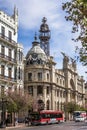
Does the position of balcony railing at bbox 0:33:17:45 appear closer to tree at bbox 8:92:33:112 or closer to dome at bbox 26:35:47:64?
tree at bbox 8:92:33:112

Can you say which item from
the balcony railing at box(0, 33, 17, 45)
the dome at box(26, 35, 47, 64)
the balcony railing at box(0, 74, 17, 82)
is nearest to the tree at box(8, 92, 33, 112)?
the balcony railing at box(0, 74, 17, 82)

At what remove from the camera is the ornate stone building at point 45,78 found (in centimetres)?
10125

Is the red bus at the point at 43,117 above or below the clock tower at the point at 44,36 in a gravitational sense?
below

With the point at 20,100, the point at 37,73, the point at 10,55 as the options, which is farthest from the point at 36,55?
the point at 20,100

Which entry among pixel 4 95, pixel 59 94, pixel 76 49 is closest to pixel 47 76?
pixel 59 94

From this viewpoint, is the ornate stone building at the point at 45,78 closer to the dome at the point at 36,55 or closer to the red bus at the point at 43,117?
the dome at the point at 36,55

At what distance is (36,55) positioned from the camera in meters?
106

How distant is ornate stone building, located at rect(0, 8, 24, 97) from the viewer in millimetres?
70188

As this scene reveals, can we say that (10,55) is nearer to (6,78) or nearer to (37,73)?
(6,78)

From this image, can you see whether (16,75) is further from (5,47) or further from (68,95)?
(68,95)

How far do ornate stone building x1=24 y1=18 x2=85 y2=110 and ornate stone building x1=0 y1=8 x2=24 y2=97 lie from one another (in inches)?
533

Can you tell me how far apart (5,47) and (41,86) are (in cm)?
3193

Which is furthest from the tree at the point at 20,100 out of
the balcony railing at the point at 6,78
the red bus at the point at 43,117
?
the balcony railing at the point at 6,78

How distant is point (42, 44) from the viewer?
117438mm
